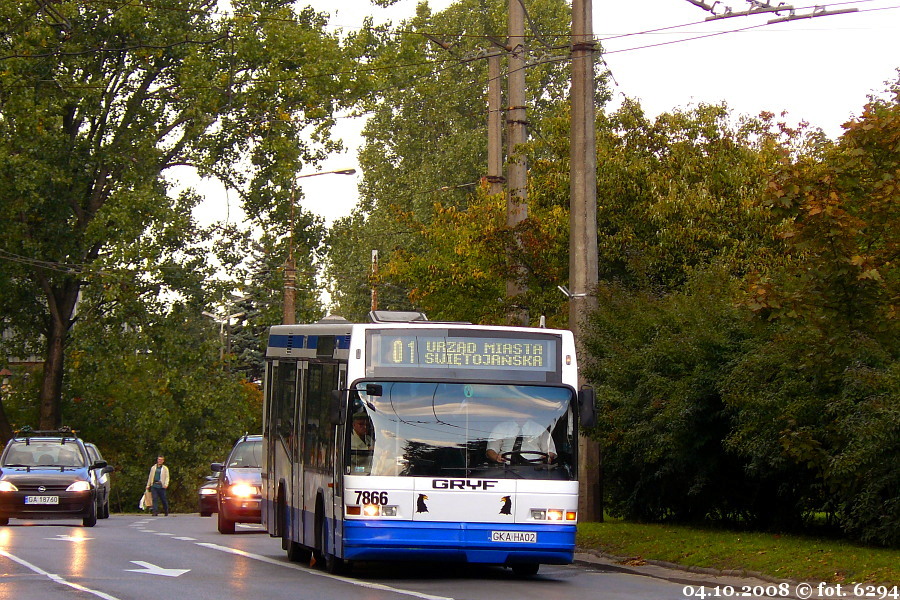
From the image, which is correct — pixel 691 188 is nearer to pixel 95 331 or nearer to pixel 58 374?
pixel 95 331

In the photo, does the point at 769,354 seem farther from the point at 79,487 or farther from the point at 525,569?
the point at 79,487

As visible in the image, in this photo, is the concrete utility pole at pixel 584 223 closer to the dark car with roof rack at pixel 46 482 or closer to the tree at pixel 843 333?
the tree at pixel 843 333

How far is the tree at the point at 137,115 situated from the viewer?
1624 inches

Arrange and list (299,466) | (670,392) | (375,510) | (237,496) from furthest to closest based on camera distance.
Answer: (237,496) → (670,392) → (299,466) → (375,510)

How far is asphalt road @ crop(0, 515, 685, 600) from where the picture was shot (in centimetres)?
1398

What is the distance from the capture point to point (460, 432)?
15.8m

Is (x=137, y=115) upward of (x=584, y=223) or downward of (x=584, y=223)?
upward

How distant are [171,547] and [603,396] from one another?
650 centimetres

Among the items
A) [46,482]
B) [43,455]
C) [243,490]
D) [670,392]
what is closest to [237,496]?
[243,490]

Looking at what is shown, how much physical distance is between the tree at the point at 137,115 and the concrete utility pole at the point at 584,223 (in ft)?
65.0

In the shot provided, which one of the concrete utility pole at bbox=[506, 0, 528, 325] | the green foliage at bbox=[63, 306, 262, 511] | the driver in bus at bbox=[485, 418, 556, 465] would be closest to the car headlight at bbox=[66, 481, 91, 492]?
the concrete utility pole at bbox=[506, 0, 528, 325]

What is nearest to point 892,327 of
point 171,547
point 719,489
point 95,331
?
point 719,489

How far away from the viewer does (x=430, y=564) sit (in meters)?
18.8

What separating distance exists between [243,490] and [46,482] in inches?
174
